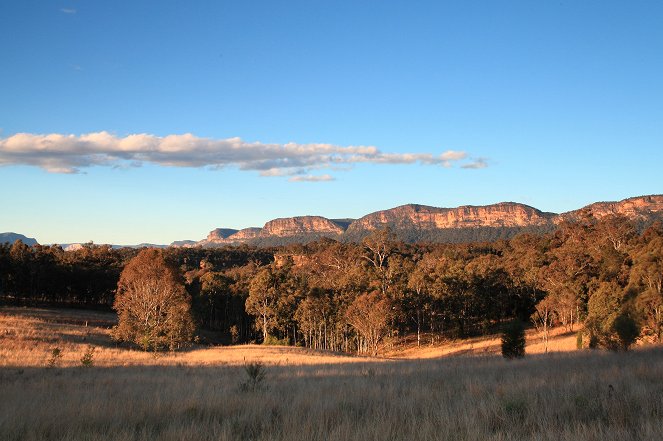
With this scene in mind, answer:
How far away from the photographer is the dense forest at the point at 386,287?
2285 inches

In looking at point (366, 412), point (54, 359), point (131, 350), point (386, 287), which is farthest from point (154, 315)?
point (366, 412)

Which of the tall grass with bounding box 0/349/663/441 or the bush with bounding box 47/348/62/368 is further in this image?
the bush with bounding box 47/348/62/368

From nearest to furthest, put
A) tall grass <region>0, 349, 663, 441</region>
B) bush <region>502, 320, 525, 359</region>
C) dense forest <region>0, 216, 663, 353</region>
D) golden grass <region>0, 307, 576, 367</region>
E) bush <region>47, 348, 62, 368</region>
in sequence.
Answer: tall grass <region>0, 349, 663, 441</region> → bush <region>47, 348, 62, 368</region> → bush <region>502, 320, 525, 359</region> → golden grass <region>0, 307, 576, 367</region> → dense forest <region>0, 216, 663, 353</region>

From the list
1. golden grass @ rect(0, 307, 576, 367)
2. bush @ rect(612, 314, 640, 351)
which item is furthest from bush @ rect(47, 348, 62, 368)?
bush @ rect(612, 314, 640, 351)

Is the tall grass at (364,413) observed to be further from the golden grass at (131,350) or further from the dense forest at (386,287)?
the dense forest at (386,287)

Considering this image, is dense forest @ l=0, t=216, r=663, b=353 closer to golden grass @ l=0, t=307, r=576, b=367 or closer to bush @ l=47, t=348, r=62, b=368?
golden grass @ l=0, t=307, r=576, b=367

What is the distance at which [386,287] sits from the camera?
68125 mm

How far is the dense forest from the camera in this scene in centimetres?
5803

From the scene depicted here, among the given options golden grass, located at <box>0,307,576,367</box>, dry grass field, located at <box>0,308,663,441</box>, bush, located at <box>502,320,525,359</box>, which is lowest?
golden grass, located at <box>0,307,576,367</box>

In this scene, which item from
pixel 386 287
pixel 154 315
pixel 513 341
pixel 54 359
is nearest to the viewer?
pixel 54 359

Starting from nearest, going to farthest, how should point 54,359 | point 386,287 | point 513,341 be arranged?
point 54,359, point 513,341, point 386,287

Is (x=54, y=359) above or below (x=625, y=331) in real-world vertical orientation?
below

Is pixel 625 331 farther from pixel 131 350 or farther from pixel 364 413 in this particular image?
pixel 131 350

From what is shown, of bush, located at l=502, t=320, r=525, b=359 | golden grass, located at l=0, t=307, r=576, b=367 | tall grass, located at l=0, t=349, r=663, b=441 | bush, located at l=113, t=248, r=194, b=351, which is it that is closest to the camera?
tall grass, located at l=0, t=349, r=663, b=441
